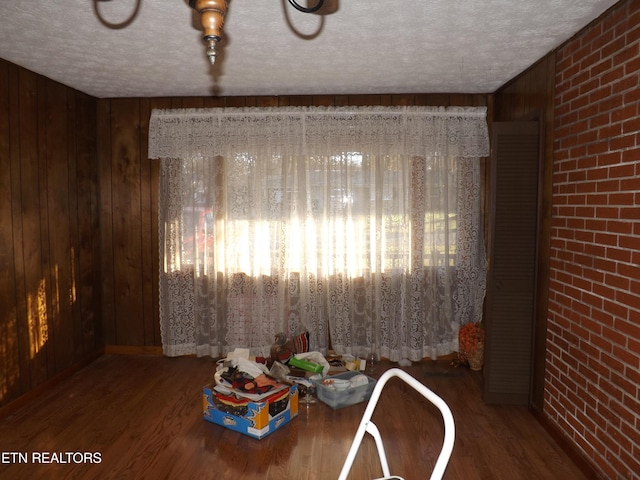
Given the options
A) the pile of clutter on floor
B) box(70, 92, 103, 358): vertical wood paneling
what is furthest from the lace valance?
the pile of clutter on floor

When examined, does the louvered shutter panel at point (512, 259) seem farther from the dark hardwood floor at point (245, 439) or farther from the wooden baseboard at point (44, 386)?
the wooden baseboard at point (44, 386)

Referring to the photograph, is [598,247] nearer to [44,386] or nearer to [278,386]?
[278,386]

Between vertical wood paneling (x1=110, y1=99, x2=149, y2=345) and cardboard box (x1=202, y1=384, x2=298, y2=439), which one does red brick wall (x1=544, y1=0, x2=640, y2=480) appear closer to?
cardboard box (x1=202, y1=384, x2=298, y2=439)

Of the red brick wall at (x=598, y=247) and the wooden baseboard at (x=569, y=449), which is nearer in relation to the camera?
the red brick wall at (x=598, y=247)

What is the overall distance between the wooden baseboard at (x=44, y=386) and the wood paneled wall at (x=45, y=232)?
18 mm

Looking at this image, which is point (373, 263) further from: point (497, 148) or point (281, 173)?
point (497, 148)

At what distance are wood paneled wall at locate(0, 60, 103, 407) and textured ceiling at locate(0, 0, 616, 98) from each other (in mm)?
269

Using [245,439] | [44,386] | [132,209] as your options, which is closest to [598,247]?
[245,439]

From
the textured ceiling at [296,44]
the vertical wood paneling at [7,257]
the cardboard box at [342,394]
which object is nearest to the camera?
the textured ceiling at [296,44]

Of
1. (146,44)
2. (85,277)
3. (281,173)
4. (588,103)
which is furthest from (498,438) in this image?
(85,277)

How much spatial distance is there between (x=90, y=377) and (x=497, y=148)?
136 inches

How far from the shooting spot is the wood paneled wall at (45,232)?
2.96m

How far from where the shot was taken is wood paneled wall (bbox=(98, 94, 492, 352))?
13.0 ft

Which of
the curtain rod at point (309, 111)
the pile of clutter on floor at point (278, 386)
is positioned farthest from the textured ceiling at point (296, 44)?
the pile of clutter on floor at point (278, 386)
